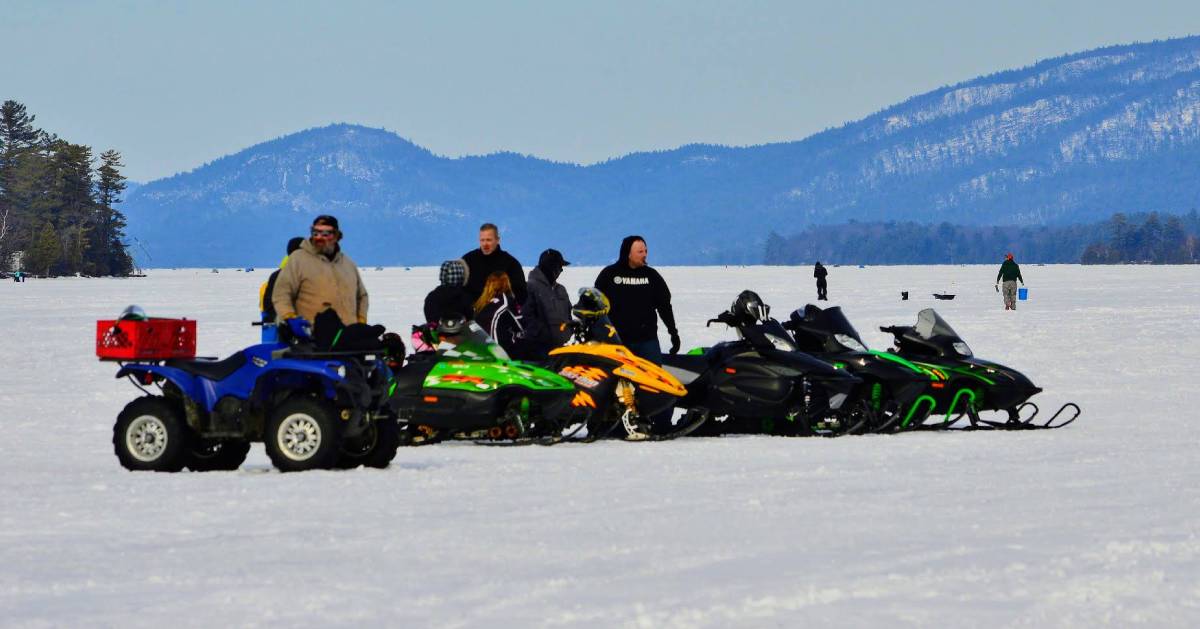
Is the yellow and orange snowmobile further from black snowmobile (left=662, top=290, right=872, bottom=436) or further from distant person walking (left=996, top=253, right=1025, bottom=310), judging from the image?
distant person walking (left=996, top=253, right=1025, bottom=310)

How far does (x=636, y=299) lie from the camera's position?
16.8 m

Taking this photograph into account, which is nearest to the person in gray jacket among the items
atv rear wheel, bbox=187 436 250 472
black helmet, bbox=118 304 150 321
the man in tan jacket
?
the man in tan jacket

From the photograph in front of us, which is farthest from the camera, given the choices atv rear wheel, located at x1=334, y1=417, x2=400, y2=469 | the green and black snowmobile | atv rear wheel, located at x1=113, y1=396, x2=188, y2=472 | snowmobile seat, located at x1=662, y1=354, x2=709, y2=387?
snowmobile seat, located at x1=662, y1=354, x2=709, y2=387

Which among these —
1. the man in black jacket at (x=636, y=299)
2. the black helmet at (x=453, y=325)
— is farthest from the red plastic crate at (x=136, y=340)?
the man in black jacket at (x=636, y=299)

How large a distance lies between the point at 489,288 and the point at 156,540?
7.34 meters

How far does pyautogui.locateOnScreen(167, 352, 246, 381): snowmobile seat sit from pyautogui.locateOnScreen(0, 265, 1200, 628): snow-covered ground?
0.68m

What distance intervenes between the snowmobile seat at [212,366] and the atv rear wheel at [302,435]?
1.58 ft

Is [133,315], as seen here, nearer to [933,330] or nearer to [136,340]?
[136,340]

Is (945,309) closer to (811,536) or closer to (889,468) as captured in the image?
(889,468)

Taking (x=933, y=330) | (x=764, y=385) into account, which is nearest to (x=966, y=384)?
(x=933, y=330)

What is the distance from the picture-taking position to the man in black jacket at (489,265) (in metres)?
16.4

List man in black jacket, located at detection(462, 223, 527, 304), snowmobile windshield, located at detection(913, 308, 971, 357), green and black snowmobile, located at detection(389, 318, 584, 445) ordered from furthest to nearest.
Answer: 1. snowmobile windshield, located at detection(913, 308, 971, 357)
2. man in black jacket, located at detection(462, 223, 527, 304)
3. green and black snowmobile, located at detection(389, 318, 584, 445)

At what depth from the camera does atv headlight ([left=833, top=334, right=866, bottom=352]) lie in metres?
17.1

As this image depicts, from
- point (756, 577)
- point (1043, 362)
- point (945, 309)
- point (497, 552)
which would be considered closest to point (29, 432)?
point (497, 552)
